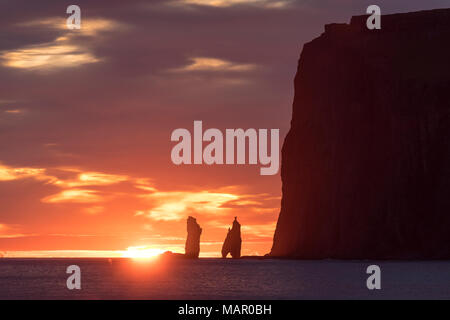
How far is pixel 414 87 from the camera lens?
198 m

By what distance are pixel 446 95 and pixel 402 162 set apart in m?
17.8

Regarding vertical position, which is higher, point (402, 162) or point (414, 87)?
point (414, 87)

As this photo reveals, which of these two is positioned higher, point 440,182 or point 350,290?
point 440,182

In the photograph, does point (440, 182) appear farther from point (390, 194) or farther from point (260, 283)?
point (260, 283)

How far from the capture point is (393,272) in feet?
439

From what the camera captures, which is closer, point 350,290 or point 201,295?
point 201,295
